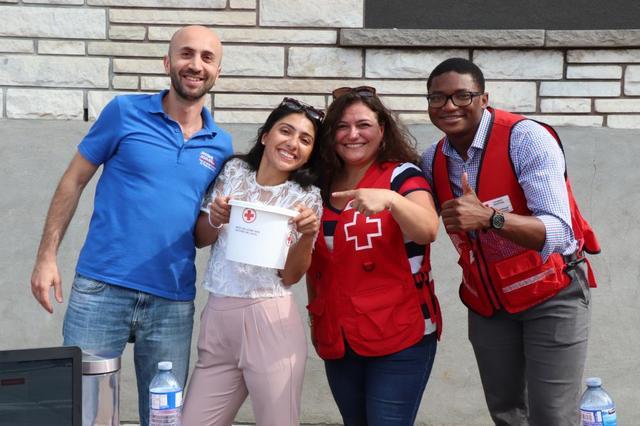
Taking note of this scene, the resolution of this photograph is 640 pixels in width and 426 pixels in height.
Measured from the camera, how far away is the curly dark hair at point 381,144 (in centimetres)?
346

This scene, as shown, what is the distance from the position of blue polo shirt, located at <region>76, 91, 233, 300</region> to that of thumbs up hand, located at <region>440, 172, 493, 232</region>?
1.02 meters

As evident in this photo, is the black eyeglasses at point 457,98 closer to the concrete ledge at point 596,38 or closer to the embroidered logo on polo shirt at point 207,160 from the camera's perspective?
the embroidered logo on polo shirt at point 207,160

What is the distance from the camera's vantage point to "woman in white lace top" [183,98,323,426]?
327 centimetres

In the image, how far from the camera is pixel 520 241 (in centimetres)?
315

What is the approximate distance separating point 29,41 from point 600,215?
361 centimetres

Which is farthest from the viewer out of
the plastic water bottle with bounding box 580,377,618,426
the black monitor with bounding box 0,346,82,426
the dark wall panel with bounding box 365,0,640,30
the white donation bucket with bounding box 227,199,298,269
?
the dark wall panel with bounding box 365,0,640,30

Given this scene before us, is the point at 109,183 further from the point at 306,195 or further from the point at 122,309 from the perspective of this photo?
the point at 306,195

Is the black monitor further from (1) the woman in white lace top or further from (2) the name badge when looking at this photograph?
(2) the name badge

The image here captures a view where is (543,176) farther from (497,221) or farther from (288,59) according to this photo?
(288,59)

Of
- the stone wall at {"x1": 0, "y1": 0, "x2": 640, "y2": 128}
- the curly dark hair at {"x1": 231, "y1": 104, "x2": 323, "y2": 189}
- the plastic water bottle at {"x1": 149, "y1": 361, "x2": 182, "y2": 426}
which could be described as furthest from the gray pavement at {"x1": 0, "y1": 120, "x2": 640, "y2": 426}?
the plastic water bottle at {"x1": 149, "y1": 361, "x2": 182, "y2": 426}

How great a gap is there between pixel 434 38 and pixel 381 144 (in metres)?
2.00

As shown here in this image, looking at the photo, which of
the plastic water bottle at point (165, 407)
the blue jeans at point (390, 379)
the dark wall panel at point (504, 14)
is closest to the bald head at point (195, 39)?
the blue jeans at point (390, 379)

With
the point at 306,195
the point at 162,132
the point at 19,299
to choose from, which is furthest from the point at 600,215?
the point at 19,299

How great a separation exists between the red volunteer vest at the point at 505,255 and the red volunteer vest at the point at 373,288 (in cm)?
26
